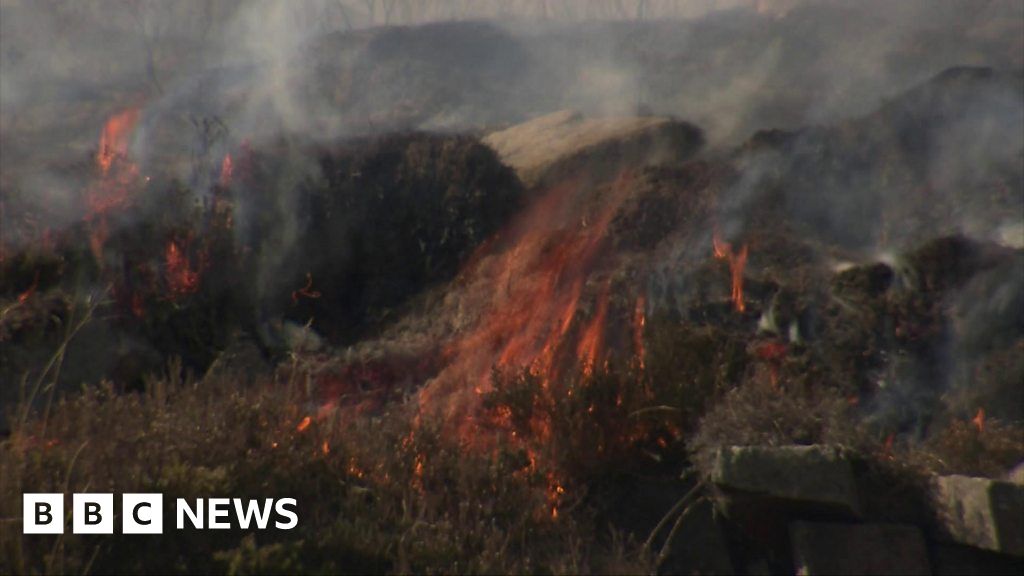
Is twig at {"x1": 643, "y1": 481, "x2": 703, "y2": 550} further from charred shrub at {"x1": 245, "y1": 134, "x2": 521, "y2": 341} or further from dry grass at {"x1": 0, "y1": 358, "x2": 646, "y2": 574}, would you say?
charred shrub at {"x1": 245, "y1": 134, "x2": 521, "y2": 341}

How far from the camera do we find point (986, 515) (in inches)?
181

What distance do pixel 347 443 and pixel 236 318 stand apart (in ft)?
12.8

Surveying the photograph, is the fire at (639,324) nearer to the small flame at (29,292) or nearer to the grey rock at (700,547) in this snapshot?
the grey rock at (700,547)

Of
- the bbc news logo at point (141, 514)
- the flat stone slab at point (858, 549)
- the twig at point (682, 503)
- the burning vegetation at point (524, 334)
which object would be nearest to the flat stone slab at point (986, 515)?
the burning vegetation at point (524, 334)

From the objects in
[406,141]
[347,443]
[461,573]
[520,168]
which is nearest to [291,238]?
[406,141]

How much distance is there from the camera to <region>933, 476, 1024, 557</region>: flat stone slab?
455 centimetres

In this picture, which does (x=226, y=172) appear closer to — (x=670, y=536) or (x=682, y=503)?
(x=682, y=503)

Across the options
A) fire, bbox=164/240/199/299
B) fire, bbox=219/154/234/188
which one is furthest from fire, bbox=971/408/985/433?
fire, bbox=219/154/234/188

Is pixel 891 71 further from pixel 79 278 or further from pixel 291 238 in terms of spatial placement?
pixel 79 278

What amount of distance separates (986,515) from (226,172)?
24.9 feet

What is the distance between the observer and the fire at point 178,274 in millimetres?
8539

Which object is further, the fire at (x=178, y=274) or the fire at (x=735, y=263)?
the fire at (x=178, y=274)

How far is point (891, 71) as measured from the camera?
12.7 m

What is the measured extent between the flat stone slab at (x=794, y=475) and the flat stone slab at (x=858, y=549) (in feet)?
0.38
